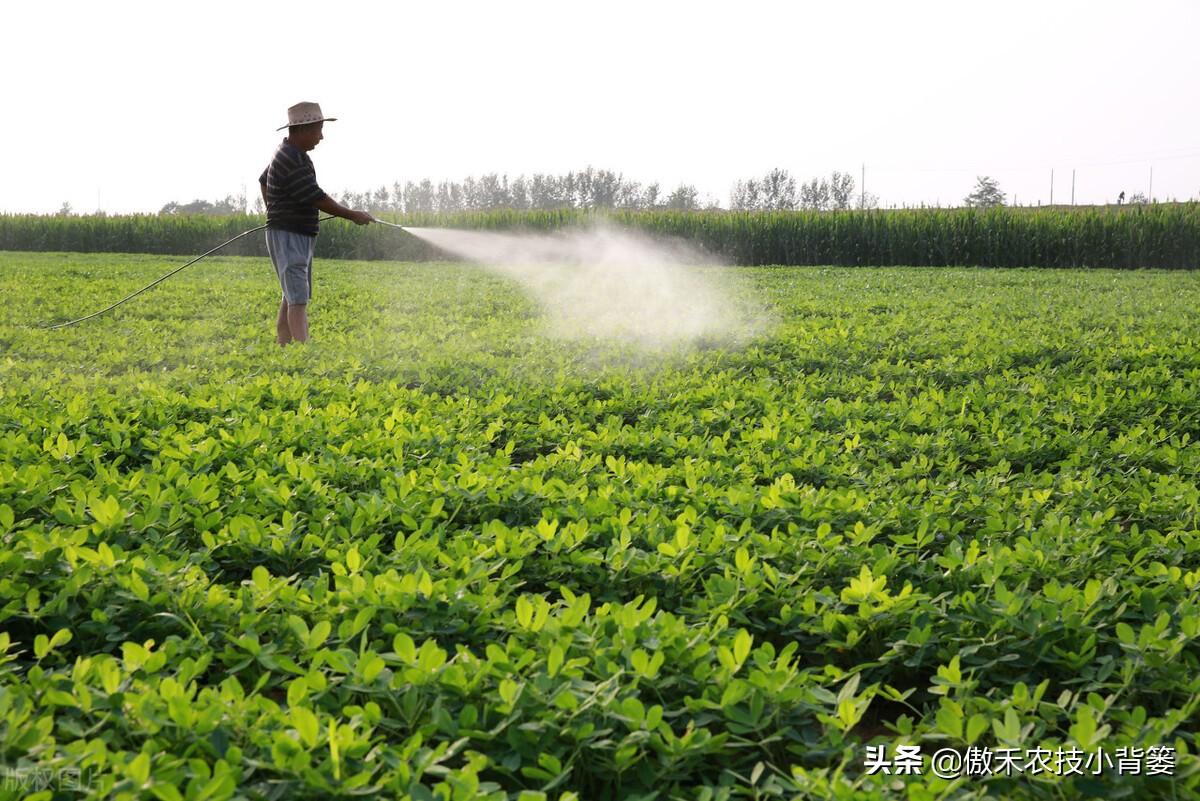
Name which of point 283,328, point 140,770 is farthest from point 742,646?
point 283,328

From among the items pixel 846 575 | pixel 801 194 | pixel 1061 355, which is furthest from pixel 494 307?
pixel 801 194

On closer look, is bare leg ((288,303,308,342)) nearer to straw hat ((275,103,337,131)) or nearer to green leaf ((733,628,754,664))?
straw hat ((275,103,337,131))

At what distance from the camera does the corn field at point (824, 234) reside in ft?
88.3

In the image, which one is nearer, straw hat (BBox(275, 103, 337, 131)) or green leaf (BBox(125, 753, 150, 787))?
green leaf (BBox(125, 753, 150, 787))

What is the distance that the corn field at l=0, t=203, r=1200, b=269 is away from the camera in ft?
88.3

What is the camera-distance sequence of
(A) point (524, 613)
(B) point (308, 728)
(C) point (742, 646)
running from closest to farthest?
(B) point (308, 728) < (C) point (742, 646) < (A) point (524, 613)

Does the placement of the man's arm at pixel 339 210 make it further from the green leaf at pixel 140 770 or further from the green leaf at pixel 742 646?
the green leaf at pixel 140 770

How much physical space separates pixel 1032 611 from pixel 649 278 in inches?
525

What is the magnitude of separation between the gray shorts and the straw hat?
2.80 feet

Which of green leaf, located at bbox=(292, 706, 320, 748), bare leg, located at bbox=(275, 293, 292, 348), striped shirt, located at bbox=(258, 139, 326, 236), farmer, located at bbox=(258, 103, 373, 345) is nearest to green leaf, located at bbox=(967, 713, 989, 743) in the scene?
green leaf, located at bbox=(292, 706, 320, 748)

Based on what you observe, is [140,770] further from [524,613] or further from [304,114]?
[304,114]

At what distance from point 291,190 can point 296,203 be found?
105 mm

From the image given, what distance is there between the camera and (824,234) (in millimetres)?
29062

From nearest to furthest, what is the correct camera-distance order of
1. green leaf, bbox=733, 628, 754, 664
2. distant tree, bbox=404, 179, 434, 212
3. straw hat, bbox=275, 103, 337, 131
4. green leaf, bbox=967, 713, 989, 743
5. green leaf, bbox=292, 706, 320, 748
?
green leaf, bbox=292, 706, 320, 748 → green leaf, bbox=967, 713, 989, 743 → green leaf, bbox=733, 628, 754, 664 → straw hat, bbox=275, 103, 337, 131 → distant tree, bbox=404, 179, 434, 212
